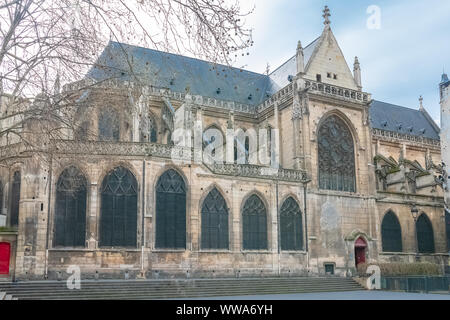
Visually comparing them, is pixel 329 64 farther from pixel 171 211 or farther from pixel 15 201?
pixel 15 201

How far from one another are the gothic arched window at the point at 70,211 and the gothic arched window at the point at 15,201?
2.52 meters

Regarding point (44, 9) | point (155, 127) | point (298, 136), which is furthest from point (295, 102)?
point (44, 9)

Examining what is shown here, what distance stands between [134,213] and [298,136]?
1162cm

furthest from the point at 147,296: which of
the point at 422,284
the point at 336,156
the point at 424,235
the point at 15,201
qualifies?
the point at 424,235

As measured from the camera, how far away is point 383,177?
3512 cm

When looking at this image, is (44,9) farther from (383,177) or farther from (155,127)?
(383,177)

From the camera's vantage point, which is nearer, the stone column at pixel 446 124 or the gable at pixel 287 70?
the stone column at pixel 446 124

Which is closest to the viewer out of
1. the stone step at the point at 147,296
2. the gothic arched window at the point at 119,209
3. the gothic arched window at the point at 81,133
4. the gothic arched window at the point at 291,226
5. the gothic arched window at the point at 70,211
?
the gothic arched window at the point at 81,133

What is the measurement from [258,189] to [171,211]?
538cm

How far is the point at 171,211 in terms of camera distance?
76.3 feet

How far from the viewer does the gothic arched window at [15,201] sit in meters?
22.7

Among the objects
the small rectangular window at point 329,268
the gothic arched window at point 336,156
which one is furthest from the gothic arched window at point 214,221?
the gothic arched window at point 336,156
